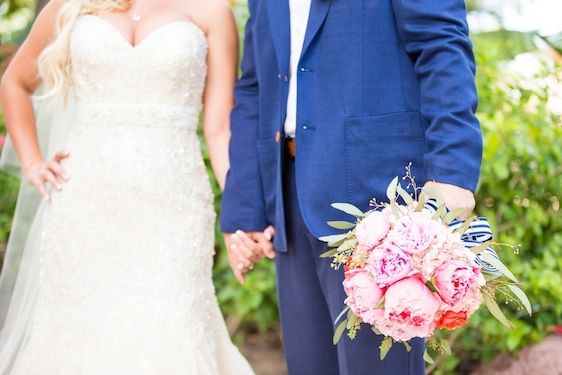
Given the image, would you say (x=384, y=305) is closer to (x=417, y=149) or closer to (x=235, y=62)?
(x=417, y=149)

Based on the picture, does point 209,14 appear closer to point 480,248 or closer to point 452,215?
point 452,215

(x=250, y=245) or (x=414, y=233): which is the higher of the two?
(x=414, y=233)

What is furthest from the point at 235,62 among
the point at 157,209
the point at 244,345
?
the point at 244,345

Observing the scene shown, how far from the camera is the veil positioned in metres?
3.65

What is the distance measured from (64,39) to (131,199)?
2.38 feet

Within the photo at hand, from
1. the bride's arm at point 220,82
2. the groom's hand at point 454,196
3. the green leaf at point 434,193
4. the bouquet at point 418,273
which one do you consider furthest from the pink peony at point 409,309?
the bride's arm at point 220,82

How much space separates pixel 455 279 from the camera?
233 centimetres

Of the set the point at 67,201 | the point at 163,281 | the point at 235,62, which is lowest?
the point at 163,281

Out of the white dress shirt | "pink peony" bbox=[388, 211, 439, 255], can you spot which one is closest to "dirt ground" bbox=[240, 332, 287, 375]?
the white dress shirt

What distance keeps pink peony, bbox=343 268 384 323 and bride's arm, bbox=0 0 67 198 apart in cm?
179

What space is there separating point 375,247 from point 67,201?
159cm

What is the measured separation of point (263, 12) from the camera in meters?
3.17

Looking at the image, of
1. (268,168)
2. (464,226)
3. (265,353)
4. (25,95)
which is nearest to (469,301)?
(464,226)

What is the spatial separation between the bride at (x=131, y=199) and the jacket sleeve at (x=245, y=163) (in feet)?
0.55
